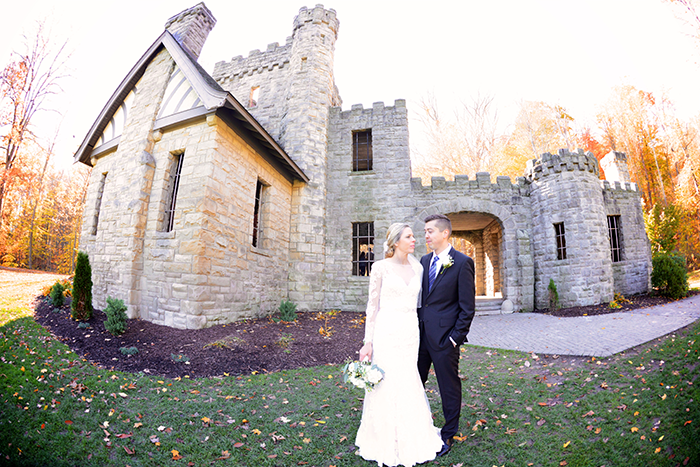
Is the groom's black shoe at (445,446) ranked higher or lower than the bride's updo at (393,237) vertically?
lower

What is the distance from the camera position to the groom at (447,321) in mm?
2586

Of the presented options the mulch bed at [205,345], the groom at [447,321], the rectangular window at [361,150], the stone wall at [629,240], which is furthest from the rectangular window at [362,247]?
the stone wall at [629,240]

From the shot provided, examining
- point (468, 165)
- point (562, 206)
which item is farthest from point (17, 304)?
point (468, 165)

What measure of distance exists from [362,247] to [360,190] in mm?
2122

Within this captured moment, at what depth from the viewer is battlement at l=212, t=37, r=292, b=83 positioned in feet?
40.6

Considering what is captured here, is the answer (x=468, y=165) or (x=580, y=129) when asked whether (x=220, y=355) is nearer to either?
(x=468, y=165)

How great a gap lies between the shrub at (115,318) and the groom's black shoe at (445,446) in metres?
5.83

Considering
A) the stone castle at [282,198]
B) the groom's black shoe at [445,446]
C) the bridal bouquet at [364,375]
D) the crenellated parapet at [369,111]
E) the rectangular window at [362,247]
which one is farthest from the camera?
the crenellated parapet at [369,111]

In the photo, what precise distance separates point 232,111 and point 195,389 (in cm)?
562

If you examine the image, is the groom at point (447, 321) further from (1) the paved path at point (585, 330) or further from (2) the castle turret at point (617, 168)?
(2) the castle turret at point (617, 168)

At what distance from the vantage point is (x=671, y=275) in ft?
32.0

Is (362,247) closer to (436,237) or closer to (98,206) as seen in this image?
(436,237)

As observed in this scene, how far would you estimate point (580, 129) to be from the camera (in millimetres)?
20219

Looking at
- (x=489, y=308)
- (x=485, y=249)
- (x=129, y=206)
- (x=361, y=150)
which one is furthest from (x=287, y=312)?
(x=485, y=249)
